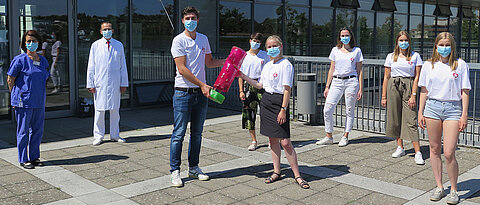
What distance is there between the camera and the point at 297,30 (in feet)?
48.7

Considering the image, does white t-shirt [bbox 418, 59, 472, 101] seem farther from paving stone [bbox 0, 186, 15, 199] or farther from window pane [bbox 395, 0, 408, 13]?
window pane [bbox 395, 0, 408, 13]

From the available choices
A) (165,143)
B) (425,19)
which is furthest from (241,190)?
(425,19)

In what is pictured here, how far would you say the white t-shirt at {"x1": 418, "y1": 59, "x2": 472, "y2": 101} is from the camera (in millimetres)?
4598

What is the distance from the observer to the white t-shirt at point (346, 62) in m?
7.18

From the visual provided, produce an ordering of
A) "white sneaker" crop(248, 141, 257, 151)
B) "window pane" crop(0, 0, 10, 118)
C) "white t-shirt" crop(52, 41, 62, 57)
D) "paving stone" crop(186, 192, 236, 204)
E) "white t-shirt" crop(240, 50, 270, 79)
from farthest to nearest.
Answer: "white t-shirt" crop(52, 41, 62, 57), "window pane" crop(0, 0, 10, 118), "white sneaker" crop(248, 141, 257, 151), "white t-shirt" crop(240, 50, 270, 79), "paving stone" crop(186, 192, 236, 204)

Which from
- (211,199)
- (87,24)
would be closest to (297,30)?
(87,24)

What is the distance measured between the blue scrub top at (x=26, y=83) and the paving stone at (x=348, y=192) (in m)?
3.60

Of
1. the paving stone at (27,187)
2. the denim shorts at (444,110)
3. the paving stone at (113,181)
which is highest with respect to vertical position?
the denim shorts at (444,110)

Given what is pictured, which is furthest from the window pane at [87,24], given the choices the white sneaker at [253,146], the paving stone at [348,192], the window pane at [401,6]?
the window pane at [401,6]

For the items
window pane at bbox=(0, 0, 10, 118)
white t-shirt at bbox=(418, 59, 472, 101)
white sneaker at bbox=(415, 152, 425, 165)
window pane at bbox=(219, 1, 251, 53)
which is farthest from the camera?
window pane at bbox=(219, 1, 251, 53)

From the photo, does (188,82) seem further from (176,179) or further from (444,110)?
(444,110)

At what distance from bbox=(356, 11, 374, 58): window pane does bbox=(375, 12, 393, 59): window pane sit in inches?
17.5

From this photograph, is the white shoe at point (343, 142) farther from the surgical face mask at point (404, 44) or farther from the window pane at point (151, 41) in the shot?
the window pane at point (151, 41)

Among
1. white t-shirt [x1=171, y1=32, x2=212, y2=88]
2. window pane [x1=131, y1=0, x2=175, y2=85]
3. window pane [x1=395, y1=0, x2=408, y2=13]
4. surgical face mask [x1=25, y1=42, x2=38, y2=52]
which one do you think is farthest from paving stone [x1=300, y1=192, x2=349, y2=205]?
window pane [x1=395, y1=0, x2=408, y2=13]
